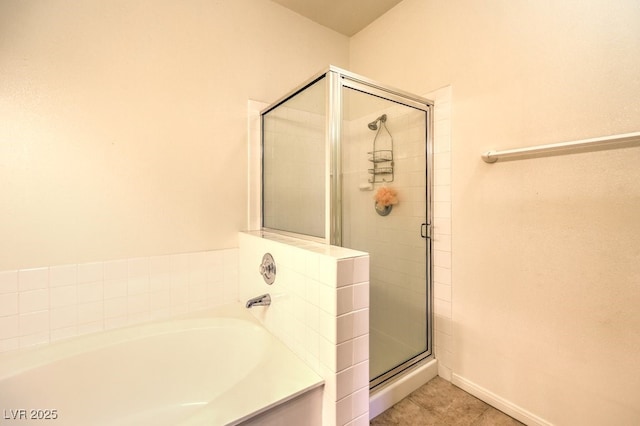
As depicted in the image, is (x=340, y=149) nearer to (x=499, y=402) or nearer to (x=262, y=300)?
(x=262, y=300)

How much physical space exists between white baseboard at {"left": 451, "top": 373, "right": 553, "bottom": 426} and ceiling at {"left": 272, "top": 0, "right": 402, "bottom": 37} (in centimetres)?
258

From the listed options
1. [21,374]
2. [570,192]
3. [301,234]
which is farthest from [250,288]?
[570,192]

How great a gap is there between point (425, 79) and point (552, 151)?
35.6 inches

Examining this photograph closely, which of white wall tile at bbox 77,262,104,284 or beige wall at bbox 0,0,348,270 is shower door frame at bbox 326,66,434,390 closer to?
beige wall at bbox 0,0,348,270

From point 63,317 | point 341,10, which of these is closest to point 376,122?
point 341,10

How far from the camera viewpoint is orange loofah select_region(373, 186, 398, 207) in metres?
1.69

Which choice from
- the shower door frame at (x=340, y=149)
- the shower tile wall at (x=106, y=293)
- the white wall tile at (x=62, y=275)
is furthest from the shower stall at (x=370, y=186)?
the white wall tile at (x=62, y=275)

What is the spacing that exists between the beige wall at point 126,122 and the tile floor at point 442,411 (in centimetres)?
138

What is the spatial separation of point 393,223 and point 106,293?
166cm

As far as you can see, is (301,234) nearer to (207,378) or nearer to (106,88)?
(207,378)

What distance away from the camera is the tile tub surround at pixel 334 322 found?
0.96 m

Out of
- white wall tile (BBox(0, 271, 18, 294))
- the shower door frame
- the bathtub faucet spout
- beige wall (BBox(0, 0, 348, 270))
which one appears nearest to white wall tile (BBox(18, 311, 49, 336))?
white wall tile (BBox(0, 271, 18, 294))

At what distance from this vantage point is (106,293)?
138 centimetres

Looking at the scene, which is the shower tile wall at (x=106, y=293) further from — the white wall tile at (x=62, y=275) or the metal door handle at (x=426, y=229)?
the metal door handle at (x=426, y=229)
